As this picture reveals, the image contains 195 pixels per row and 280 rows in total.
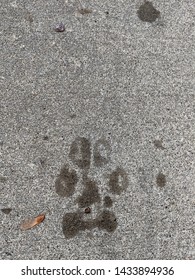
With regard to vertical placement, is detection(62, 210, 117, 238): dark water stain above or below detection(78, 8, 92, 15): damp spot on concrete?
below

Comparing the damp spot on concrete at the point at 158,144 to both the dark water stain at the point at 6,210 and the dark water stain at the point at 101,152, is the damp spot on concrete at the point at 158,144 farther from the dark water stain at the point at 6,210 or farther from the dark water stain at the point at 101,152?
the dark water stain at the point at 6,210

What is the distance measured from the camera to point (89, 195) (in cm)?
244

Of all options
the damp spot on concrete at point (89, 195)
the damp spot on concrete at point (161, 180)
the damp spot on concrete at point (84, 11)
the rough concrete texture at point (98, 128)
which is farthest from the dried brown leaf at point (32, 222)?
the damp spot on concrete at point (84, 11)

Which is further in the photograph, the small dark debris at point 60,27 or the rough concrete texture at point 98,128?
the small dark debris at point 60,27

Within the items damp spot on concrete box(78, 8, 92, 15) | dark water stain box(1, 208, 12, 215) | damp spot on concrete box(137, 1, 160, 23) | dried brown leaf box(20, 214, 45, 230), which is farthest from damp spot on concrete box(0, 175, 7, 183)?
damp spot on concrete box(137, 1, 160, 23)

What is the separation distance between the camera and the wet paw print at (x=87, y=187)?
7.86 feet

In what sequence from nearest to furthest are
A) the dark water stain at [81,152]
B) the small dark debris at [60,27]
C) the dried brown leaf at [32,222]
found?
the dried brown leaf at [32,222] < the dark water stain at [81,152] < the small dark debris at [60,27]

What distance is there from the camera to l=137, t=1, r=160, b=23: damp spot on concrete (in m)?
2.86

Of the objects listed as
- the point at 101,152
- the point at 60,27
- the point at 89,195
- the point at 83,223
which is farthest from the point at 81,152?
the point at 60,27

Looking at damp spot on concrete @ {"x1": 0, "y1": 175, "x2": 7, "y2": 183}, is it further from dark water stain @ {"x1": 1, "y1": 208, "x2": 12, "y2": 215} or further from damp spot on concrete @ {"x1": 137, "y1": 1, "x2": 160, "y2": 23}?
damp spot on concrete @ {"x1": 137, "y1": 1, "x2": 160, "y2": 23}

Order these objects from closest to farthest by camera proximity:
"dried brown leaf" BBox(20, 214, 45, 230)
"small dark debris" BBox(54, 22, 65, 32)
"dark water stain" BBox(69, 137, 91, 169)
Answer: "dried brown leaf" BBox(20, 214, 45, 230)
"dark water stain" BBox(69, 137, 91, 169)
"small dark debris" BBox(54, 22, 65, 32)

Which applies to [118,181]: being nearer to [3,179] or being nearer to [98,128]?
[98,128]

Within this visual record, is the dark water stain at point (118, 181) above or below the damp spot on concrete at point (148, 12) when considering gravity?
below

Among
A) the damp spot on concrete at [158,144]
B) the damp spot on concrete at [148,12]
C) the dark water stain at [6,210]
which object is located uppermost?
the damp spot on concrete at [148,12]
